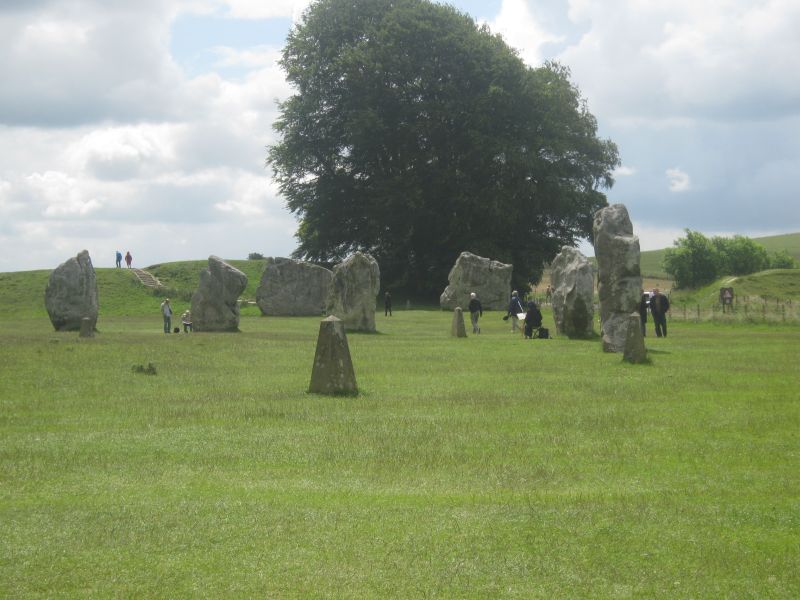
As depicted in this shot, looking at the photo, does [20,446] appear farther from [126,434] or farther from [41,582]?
[41,582]

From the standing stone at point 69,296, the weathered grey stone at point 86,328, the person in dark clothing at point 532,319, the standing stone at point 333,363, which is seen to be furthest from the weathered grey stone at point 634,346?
the standing stone at point 69,296

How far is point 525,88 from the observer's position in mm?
69750

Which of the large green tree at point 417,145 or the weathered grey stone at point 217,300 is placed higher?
the large green tree at point 417,145

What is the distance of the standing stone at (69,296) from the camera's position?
137 feet

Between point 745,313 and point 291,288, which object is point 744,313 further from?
point 291,288

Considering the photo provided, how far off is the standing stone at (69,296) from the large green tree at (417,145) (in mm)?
28783

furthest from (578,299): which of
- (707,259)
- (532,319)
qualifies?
(707,259)

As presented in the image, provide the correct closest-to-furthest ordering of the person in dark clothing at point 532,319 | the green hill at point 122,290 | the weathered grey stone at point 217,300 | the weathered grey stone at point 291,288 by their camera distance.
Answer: the person in dark clothing at point 532,319 → the weathered grey stone at point 217,300 → the weathered grey stone at point 291,288 → the green hill at point 122,290

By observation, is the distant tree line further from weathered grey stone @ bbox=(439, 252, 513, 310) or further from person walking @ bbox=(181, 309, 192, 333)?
person walking @ bbox=(181, 309, 192, 333)

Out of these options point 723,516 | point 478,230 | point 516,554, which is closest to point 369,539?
point 516,554

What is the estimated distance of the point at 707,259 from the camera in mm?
100438

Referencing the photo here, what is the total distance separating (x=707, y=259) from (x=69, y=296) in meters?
72.0

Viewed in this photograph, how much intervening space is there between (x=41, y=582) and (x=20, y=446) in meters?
6.47

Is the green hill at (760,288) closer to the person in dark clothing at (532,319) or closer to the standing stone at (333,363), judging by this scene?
the person in dark clothing at (532,319)
